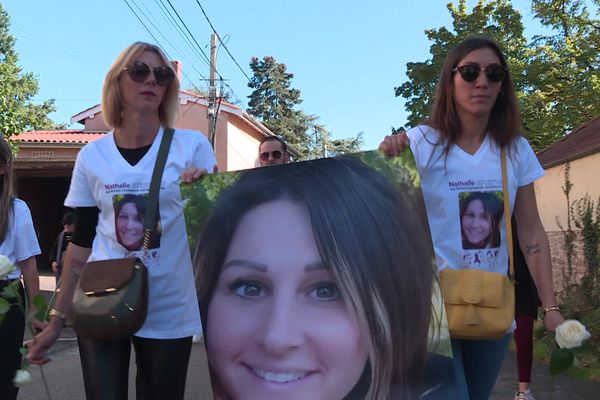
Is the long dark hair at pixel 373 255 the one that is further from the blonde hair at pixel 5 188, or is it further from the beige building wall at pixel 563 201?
the beige building wall at pixel 563 201

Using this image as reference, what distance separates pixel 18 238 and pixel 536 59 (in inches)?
723

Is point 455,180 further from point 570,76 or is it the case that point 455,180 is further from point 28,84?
point 28,84

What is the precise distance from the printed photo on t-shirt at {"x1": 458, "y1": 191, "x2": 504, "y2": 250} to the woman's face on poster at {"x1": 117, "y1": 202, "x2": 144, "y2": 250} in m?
1.18

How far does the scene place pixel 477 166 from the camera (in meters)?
2.20

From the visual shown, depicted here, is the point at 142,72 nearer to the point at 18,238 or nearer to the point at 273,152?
the point at 18,238

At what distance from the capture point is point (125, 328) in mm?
1983

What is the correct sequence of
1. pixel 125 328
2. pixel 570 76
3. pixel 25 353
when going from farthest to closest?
pixel 570 76, pixel 25 353, pixel 125 328

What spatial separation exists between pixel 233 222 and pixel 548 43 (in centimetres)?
2040

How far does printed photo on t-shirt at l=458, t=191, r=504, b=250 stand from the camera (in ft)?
7.07

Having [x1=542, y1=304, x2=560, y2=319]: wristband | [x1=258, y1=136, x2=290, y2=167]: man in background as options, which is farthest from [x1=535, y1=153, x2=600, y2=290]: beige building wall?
[x1=542, y1=304, x2=560, y2=319]: wristband

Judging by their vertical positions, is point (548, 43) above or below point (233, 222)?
above

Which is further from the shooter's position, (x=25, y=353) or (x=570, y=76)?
(x=570, y=76)

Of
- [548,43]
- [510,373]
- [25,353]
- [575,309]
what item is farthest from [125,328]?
[548,43]

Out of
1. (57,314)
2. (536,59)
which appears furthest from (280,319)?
(536,59)
